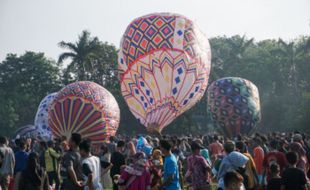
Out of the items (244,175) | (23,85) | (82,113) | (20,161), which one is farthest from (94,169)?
(23,85)

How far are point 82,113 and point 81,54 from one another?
107 feet

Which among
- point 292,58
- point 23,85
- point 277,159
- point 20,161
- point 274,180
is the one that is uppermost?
point 23,85

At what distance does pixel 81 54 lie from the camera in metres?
55.3

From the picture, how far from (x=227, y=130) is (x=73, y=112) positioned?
12479 millimetres

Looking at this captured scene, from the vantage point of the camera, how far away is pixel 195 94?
27531 mm

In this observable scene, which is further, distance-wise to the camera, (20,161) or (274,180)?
(20,161)

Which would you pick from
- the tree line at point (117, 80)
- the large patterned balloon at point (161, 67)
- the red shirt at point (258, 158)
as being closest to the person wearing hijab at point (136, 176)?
the red shirt at point (258, 158)

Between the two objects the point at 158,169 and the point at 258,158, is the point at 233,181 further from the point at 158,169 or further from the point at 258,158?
the point at 258,158

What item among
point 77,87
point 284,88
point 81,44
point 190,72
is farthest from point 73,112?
point 284,88

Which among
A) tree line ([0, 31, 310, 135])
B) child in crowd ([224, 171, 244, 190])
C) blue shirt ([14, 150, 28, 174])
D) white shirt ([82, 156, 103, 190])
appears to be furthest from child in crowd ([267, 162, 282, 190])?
tree line ([0, 31, 310, 135])

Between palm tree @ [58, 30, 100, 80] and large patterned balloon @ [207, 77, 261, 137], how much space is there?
24.5 m

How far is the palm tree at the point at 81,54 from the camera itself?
181ft

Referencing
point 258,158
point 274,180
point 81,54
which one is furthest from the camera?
point 81,54

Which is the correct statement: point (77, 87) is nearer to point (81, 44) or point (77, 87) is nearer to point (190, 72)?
point (190, 72)
